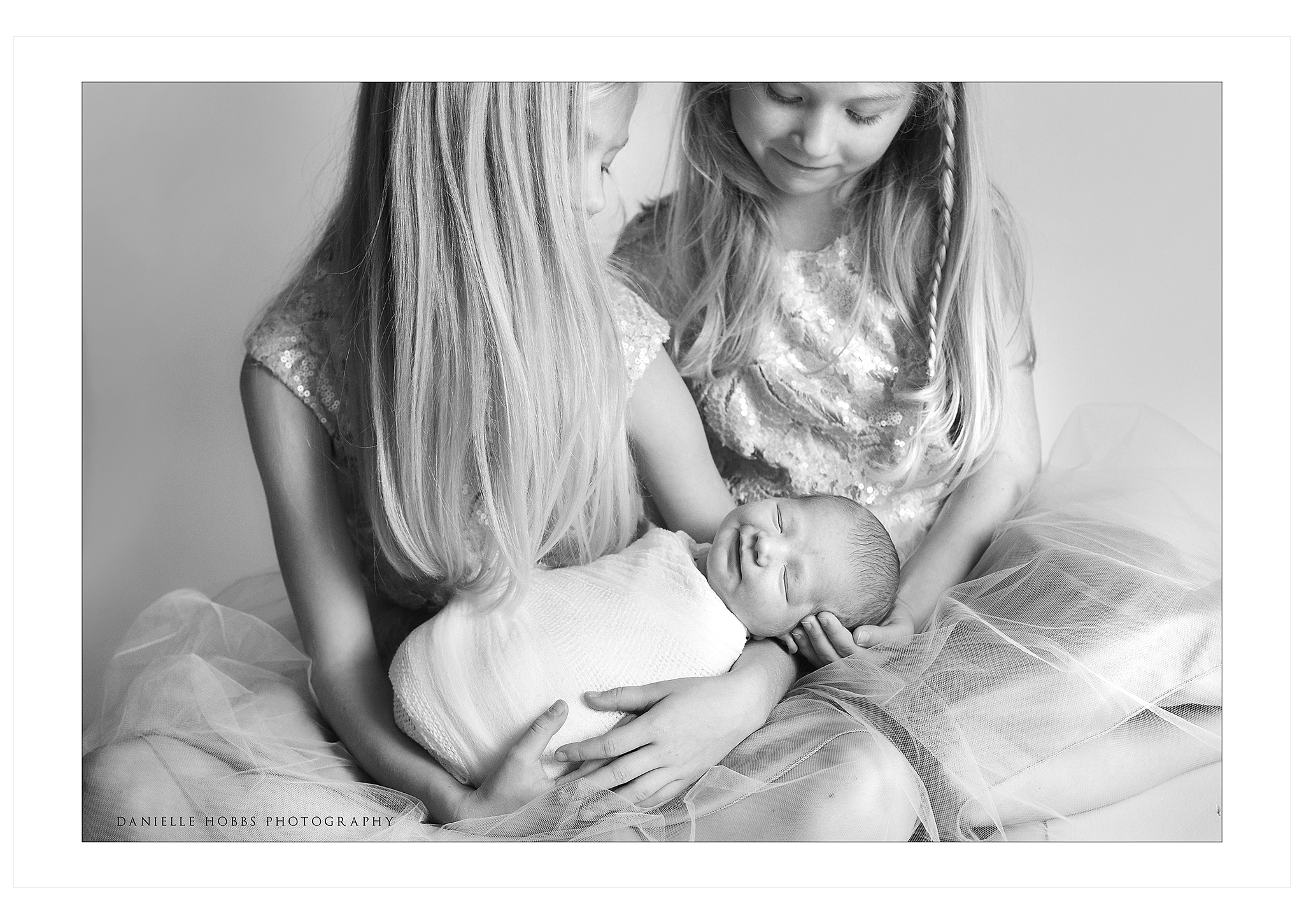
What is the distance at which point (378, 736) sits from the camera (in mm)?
Answer: 1164

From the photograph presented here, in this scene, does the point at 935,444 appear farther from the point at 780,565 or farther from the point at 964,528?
the point at 780,565

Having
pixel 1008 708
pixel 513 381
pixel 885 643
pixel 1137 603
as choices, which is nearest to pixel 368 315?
pixel 513 381

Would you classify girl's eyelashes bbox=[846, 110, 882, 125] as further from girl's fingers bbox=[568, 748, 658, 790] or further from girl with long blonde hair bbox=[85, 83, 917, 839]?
girl's fingers bbox=[568, 748, 658, 790]

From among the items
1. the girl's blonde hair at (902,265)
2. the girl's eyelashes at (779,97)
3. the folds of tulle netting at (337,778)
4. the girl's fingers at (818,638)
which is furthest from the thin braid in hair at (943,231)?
the folds of tulle netting at (337,778)

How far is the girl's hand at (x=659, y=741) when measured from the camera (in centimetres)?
106

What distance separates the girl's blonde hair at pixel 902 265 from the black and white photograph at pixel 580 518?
0.01 m

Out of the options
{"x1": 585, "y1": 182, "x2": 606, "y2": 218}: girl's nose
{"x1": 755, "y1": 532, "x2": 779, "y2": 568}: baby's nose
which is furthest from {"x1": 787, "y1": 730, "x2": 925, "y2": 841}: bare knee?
{"x1": 585, "y1": 182, "x2": 606, "y2": 218}: girl's nose

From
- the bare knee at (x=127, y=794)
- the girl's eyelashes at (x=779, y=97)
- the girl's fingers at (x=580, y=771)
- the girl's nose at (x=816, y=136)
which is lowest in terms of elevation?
the bare knee at (x=127, y=794)

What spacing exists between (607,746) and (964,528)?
2.25ft

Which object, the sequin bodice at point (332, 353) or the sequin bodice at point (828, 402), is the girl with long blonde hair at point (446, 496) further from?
the sequin bodice at point (828, 402)

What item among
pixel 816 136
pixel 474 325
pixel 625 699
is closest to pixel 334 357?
pixel 474 325
